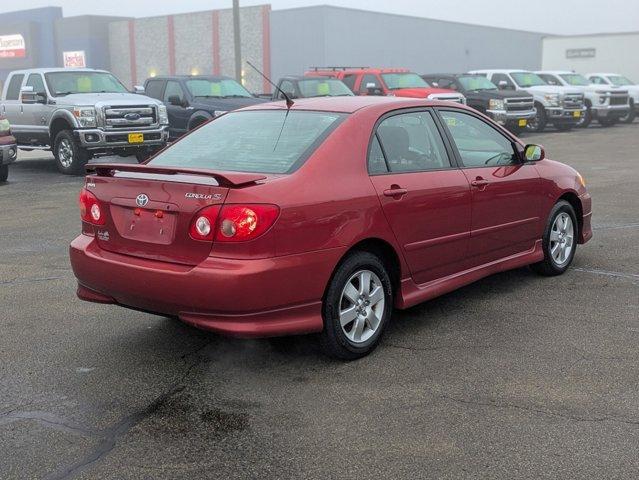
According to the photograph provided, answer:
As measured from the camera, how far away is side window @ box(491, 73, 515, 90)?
25.7m

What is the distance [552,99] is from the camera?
25.4 meters

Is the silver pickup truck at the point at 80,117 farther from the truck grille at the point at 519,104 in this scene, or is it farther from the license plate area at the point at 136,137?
the truck grille at the point at 519,104

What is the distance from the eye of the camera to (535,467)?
3.27 m

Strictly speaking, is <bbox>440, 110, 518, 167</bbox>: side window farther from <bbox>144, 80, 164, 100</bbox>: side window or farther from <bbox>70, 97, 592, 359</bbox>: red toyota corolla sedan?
<bbox>144, 80, 164, 100</bbox>: side window

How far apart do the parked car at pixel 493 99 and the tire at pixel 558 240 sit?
1635 centimetres

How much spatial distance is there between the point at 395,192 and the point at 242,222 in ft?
3.80

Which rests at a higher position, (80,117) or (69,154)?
(80,117)

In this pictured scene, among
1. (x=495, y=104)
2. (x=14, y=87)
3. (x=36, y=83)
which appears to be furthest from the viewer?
(x=495, y=104)

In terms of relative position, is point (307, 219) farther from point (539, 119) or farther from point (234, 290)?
point (539, 119)

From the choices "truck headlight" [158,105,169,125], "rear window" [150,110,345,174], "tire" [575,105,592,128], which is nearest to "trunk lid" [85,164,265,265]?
"rear window" [150,110,345,174]

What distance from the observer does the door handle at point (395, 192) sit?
4.69m

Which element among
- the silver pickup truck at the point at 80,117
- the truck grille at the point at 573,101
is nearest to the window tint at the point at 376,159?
the silver pickup truck at the point at 80,117

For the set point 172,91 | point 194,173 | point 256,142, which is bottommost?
point 194,173

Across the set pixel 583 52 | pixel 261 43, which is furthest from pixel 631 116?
pixel 261 43
